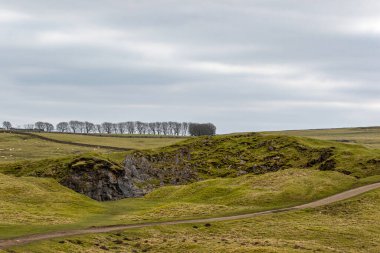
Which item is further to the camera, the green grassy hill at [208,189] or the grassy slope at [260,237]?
the green grassy hill at [208,189]

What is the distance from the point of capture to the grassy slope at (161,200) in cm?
6412

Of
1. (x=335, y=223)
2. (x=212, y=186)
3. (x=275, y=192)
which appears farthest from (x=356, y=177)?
(x=335, y=223)

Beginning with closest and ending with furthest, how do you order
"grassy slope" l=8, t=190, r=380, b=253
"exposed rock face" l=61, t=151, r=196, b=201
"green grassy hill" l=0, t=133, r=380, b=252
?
"grassy slope" l=8, t=190, r=380, b=253, "green grassy hill" l=0, t=133, r=380, b=252, "exposed rock face" l=61, t=151, r=196, b=201

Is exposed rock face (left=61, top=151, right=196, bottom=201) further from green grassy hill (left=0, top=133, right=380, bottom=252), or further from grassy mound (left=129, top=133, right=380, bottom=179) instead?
grassy mound (left=129, top=133, right=380, bottom=179)

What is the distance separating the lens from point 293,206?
251 ft

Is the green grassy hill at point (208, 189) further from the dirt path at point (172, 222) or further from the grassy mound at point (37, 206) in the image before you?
the dirt path at point (172, 222)

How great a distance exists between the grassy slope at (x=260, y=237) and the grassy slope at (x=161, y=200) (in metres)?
7.13

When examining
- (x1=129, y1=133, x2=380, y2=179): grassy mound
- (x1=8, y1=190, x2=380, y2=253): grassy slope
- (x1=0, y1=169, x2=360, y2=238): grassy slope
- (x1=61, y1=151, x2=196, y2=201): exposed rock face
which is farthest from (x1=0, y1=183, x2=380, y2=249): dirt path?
(x1=61, y1=151, x2=196, y2=201): exposed rock face

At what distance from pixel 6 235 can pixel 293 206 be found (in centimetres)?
4334

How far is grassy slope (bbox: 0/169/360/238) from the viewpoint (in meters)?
64.1

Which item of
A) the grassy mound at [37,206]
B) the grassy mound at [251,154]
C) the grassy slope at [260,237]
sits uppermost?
the grassy mound at [251,154]

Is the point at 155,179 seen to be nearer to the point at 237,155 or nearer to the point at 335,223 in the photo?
the point at 237,155

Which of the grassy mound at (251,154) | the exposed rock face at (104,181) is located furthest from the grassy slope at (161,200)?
the grassy mound at (251,154)

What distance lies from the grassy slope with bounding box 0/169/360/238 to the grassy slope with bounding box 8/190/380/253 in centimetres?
713
